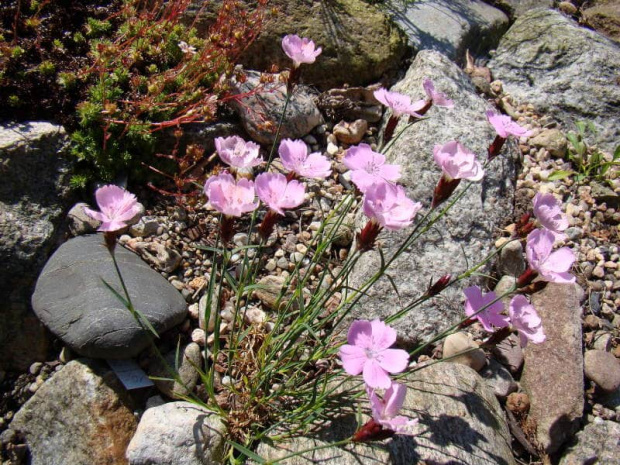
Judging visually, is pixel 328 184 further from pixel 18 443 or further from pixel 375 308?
pixel 18 443

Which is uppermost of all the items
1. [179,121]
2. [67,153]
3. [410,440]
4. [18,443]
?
[179,121]

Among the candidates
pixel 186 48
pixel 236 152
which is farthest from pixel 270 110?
pixel 236 152

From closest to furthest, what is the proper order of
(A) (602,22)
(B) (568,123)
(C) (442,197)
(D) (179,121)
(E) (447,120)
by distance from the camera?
(C) (442,197) → (D) (179,121) → (E) (447,120) → (B) (568,123) → (A) (602,22)

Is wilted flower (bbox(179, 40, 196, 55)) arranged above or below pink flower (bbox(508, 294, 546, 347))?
above

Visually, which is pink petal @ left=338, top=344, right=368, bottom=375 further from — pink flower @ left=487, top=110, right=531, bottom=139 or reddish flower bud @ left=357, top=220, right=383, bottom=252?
pink flower @ left=487, top=110, right=531, bottom=139

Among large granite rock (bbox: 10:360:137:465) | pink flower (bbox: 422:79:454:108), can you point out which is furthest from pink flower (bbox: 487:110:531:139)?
large granite rock (bbox: 10:360:137:465)

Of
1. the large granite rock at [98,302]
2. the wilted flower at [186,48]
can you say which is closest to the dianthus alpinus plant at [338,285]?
the large granite rock at [98,302]

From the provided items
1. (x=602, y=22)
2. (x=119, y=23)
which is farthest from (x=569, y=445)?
(x=602, y=22)
